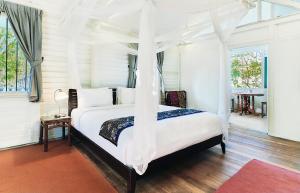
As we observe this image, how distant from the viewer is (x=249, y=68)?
7219mm

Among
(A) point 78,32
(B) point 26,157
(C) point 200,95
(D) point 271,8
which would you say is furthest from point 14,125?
(D) point 271,8

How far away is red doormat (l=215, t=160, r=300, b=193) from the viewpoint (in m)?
1.98

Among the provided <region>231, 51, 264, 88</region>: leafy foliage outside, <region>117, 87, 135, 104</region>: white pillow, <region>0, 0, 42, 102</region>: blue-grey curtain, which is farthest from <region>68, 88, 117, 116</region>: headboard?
<region>231, 51, 264, 88</region>: leafy foliage outside

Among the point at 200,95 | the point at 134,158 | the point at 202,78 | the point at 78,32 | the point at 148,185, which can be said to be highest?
the point at 78,32

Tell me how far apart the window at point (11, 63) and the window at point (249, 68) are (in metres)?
6.50

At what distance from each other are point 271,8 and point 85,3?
373 cm

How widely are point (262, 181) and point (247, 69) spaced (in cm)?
614

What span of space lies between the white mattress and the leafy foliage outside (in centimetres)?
515

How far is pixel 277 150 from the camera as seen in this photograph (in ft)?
10.2

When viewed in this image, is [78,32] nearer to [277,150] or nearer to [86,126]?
[86,126]

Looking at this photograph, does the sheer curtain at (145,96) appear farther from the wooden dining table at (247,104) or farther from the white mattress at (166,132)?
the wooden dining table at (247,104)

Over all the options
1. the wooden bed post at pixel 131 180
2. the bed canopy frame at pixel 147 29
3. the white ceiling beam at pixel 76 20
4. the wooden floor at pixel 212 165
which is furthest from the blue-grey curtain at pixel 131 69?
the wooden bed post at pixel 131 180

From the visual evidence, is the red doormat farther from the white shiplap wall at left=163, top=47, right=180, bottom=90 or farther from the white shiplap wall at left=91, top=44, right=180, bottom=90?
the white shiplap wall at left=163, top=47, right=180, bottom=90

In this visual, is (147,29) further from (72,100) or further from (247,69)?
(247,69)
